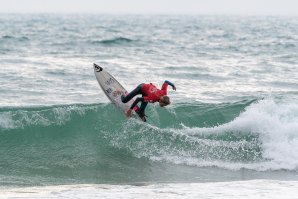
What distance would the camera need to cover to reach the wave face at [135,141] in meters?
12.0

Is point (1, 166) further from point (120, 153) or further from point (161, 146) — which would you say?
point (161, 146)

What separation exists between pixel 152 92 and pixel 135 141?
6.30 feet

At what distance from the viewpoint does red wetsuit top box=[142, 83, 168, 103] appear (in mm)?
12097

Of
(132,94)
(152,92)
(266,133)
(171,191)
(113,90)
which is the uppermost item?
(152,92)

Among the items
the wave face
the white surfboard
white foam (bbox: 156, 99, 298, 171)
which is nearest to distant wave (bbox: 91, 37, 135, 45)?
the wave face

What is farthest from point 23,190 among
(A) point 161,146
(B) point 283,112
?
(B) point 283,112

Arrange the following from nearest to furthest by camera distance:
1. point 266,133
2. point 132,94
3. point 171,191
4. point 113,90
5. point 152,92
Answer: point 171,191 < point 152,92 < point 132,94 < point 266,133 < point 113,90

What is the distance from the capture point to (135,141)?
44.7 ft

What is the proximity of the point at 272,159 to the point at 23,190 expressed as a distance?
19.1 ft

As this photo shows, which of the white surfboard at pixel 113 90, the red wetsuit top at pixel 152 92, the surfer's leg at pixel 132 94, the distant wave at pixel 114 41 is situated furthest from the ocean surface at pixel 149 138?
the distant wave at pixel 114 41

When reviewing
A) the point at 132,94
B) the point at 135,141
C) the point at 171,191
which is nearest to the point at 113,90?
the point at 135,141

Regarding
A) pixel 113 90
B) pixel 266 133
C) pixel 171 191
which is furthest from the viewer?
pixel 113 90

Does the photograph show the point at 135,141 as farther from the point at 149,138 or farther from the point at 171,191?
the point at 171,191

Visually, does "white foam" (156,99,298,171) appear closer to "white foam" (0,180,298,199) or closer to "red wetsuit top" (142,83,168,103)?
"red wetsuit top" (142,83,168,103)
